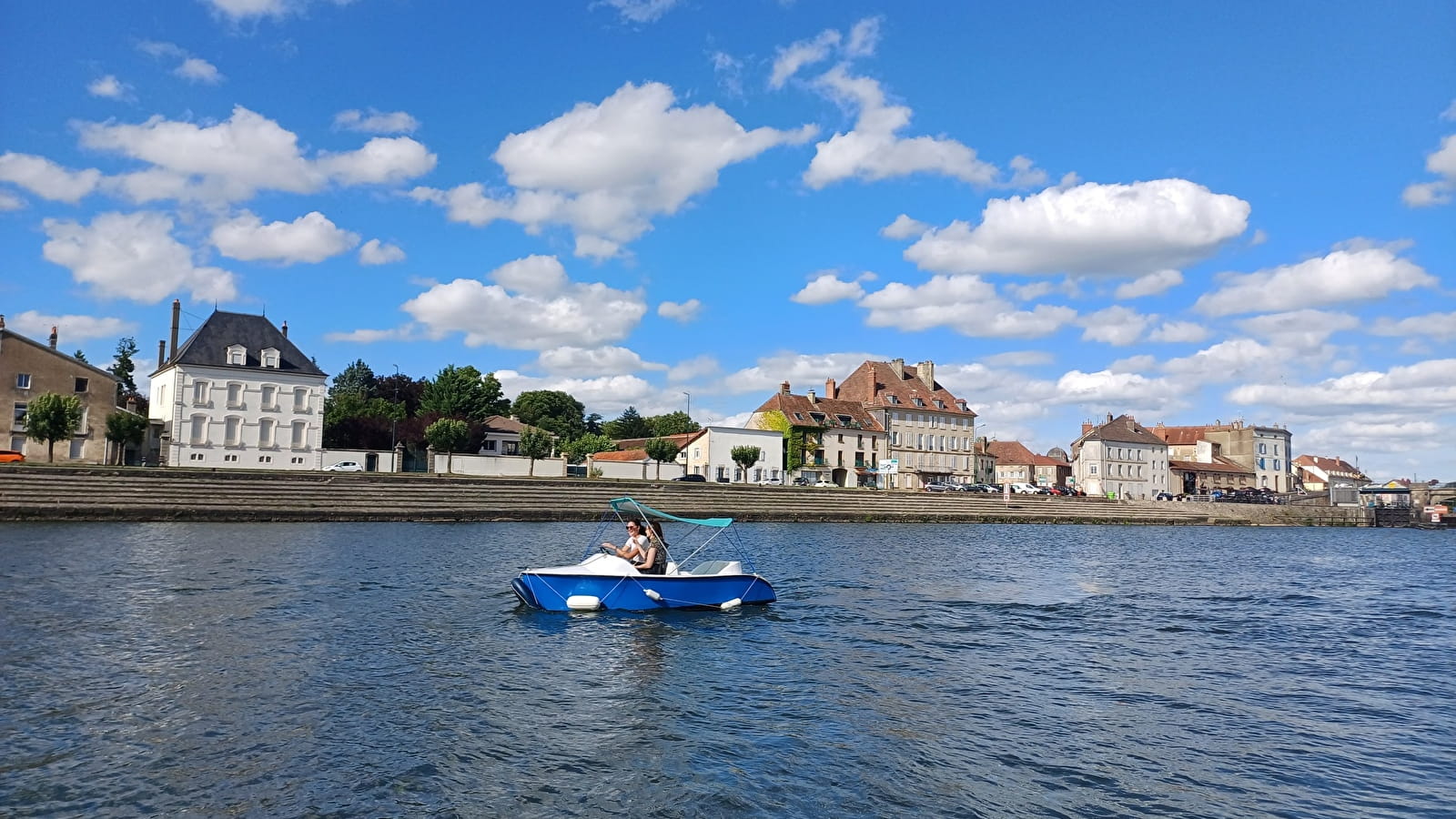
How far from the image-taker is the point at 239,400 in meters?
68.8

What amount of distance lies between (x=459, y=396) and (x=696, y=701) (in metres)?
91.6

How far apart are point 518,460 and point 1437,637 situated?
59.2 m

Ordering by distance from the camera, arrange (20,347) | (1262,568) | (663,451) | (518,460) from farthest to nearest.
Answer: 1. (663,451)
2. (518,460)
3. (20,347)
4. (1262,568)

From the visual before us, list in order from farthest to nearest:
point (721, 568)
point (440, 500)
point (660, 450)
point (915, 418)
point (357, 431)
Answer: point (915, 418) < point (357, 431) < point (660, 450) < point (440, 500) < point (721, 568)

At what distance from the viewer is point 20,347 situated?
6069cm

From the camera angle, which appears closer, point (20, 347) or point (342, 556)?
point (342, 556)

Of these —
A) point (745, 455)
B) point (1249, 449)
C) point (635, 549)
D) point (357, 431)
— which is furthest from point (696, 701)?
point (1249, 449)

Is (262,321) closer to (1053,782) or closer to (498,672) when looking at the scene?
(498,672)

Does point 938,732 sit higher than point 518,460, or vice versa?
point 518,460

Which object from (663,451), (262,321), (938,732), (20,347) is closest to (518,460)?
(663,451)

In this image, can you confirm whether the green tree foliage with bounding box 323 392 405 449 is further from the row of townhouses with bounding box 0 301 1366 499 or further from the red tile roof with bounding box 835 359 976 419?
the red tile roof with bounding box 835 359 976 419

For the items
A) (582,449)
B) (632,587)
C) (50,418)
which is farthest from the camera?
(582,449)

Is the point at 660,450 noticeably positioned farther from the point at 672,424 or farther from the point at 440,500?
the point at 672,424

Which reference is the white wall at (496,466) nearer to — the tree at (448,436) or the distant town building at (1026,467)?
the tree at (448,436)
